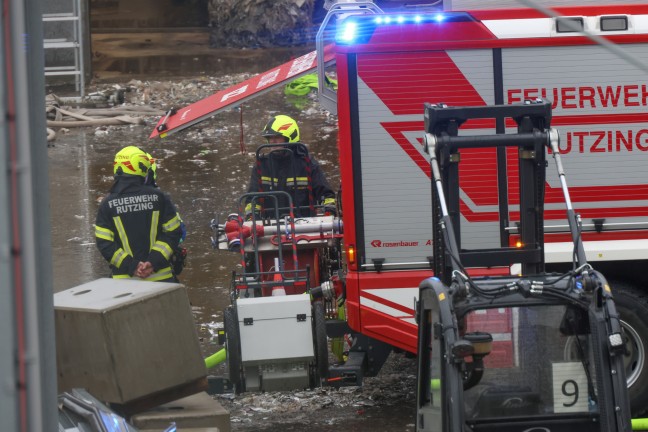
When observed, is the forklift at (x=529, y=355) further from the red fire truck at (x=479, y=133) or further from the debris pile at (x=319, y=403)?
the debris pile at (x=319, y=403)

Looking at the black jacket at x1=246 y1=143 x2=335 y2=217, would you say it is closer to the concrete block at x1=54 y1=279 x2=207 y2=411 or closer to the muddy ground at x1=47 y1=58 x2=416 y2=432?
the muddy ground at x1=47 y1=58 x2=416 y2=432

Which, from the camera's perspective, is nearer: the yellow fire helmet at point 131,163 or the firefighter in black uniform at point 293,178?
the yellow fire helmet at point 131,163

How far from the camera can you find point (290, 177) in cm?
896

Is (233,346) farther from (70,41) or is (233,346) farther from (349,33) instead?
(70,41)

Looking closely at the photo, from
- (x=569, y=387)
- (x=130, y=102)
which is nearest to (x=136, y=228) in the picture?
(x=569, y=387)

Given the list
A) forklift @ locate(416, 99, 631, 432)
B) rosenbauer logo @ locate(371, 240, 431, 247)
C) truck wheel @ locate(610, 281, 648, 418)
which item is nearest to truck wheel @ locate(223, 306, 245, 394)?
rosenbauer logo @ locate(371, 240, 431, 247)

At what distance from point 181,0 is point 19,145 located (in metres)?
23.9

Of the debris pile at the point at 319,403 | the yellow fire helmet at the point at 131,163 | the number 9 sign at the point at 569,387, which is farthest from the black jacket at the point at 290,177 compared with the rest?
the number 9 sign at the point at 569,387

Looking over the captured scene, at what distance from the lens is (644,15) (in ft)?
24.2

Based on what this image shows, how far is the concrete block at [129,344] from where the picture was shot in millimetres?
6098

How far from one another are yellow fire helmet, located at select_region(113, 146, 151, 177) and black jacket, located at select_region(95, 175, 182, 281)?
0.15ft

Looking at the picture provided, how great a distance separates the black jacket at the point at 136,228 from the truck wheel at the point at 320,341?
1456mm

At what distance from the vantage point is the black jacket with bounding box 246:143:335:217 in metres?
8.94

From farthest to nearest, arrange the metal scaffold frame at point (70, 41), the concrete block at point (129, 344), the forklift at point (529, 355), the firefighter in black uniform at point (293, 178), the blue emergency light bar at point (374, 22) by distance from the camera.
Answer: the metal scaffold frame at point (70, 41), the firefighter in black uniform at point (293, 178), the blue emergency light bar at point (374, 22), the concrete block at point (129, 344), the forklift at point (529, 355)
